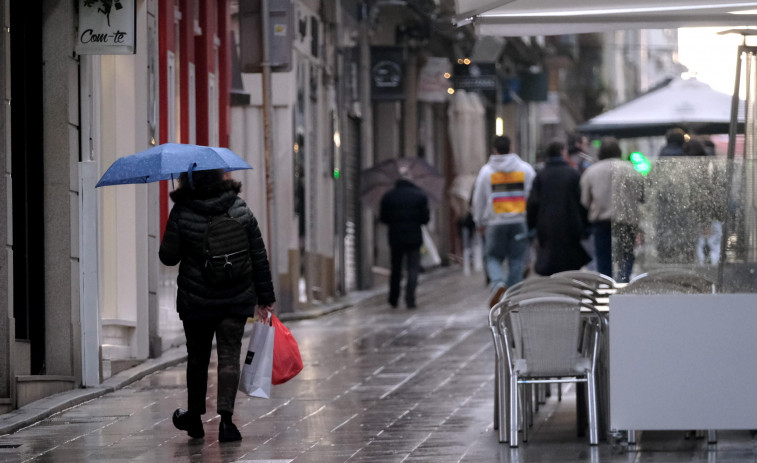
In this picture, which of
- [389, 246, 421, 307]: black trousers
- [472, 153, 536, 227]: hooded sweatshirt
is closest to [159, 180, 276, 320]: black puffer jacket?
[472, 153, 536, 227]: hooded sweatshirt

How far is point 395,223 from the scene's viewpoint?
76.0 ft

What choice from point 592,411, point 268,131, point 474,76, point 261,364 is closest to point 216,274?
point 261,364

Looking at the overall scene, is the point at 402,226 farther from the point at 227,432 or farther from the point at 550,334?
the point at 550,334

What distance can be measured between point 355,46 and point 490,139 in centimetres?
1837

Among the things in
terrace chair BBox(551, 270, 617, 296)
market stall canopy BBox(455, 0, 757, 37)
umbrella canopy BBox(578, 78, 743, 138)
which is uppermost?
market stall canopy BBox(455, 0, 757, 37)

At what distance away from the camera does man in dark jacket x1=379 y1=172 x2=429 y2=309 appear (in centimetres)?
2305

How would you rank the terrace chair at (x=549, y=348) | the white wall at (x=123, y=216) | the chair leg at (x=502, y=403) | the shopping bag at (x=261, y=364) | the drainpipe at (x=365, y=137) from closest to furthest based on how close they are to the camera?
the terrace chair at (x=549, y=348) → the chair leg at (x=502, y=403) → the shopping bag at (x=261, y=364) → the white wall at (x=123, y=216) → the drainpipe at (x=365, y=137)

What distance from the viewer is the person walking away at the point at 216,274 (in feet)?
32.2

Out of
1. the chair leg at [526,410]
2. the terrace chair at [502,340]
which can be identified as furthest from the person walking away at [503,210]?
the terrace chair at [502,340]

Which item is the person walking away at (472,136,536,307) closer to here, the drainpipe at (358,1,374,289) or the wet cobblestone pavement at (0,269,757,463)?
the wet cobblestone pavement at (0,269,757,463)

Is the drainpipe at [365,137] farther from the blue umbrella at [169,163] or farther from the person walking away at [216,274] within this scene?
the person walking away at [216,274]

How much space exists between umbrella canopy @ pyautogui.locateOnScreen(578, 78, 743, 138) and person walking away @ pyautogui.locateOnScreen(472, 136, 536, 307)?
4.64 meters

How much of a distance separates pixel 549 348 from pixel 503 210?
9250 mm

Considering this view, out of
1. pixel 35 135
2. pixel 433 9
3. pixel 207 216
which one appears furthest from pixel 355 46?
pixel 207 216
